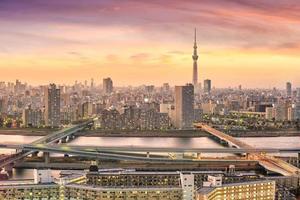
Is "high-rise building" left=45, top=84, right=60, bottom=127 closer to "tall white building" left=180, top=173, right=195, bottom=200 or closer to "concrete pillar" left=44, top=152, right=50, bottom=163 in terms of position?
"concrete pillar" left=44, top=152, right=50, bottom=163

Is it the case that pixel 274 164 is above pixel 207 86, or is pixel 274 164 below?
below

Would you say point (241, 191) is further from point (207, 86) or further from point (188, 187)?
point (207, 86)

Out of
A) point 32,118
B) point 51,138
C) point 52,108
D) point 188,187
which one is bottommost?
point 188,187

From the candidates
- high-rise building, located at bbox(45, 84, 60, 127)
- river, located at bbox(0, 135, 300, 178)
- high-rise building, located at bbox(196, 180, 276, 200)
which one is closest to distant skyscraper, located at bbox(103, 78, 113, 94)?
high-rise building, located at bbox(45, 84, 60, 127)

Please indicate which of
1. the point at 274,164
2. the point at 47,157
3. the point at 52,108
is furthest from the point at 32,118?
the point at 274,164

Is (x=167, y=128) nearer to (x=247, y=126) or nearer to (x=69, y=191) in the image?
(x=247, y=126)

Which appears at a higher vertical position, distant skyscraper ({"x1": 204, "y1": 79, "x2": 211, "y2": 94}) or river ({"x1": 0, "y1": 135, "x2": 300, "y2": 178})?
distant skyscraper ({"x1": 204, "y1": 79, "x2": 211, "y2": 94})

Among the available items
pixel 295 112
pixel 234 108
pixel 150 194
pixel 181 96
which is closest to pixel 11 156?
pixel 150 194
